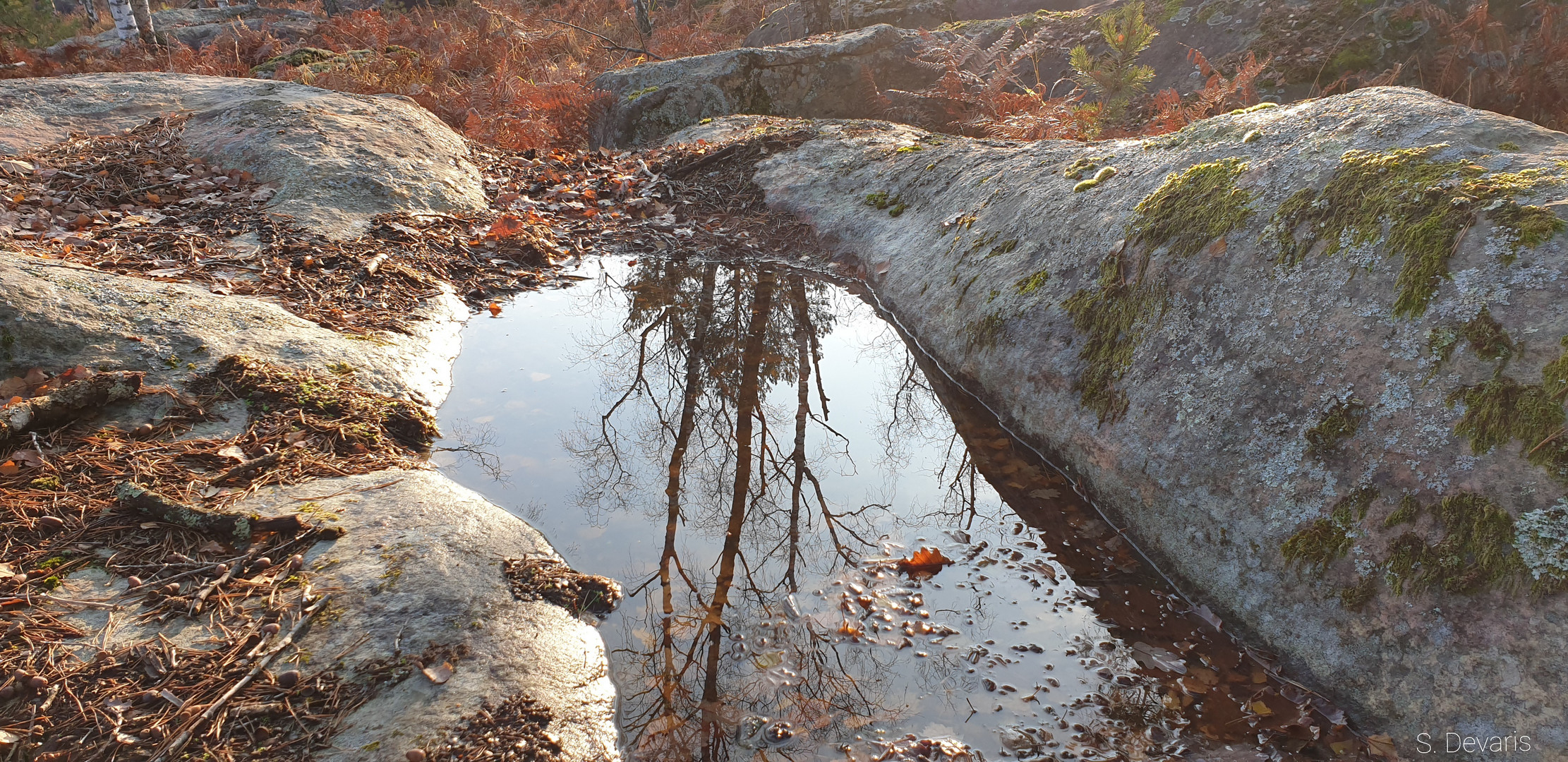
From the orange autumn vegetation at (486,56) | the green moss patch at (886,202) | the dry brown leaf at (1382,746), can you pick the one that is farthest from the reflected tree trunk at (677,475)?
the orange autumn vegetation at (486,56)

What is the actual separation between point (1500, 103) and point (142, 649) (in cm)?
851

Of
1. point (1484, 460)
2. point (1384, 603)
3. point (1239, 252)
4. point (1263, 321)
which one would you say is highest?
point (1239, 252)

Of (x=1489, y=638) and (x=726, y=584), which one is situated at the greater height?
(x=1489, y=638)

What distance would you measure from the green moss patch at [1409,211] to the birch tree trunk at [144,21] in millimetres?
16764

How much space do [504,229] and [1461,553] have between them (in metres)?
6.62

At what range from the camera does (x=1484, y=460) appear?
239 cm

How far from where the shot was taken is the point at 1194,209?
12.2ft

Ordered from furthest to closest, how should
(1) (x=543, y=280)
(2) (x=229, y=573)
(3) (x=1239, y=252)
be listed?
(1) (x=543, y=280) → (3) (x=1239, y=252) → (2) (x=229, y=573)

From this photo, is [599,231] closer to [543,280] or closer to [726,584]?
[543,280]

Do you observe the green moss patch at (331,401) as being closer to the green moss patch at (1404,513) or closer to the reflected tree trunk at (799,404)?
the reflected tree trunk at (799,404)

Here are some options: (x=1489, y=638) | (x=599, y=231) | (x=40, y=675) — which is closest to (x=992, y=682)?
(x=1489, y=638)

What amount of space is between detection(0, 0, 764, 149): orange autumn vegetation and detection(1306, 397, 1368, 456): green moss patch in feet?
29.0

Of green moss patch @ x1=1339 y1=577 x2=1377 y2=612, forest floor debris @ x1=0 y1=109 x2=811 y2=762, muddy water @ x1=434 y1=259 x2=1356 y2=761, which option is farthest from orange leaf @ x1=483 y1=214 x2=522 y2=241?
green moss patch @ x1=1339 y1=577 x2=1377 y2=612

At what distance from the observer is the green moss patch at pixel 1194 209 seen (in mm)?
3549
